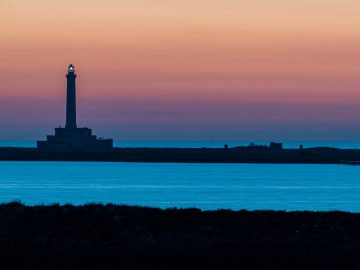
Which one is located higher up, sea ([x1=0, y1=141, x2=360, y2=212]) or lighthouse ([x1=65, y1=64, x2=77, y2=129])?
lighthouse ([x1=65, y1=64, x2=77, y2=129])

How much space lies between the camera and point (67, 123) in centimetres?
10538

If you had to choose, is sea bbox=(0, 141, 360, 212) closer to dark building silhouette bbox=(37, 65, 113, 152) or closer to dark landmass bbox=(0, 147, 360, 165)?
dark building silhouette bbox=(37, 65, 113, 152)

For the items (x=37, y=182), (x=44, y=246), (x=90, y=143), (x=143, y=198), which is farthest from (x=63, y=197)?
(x=90, y=143)

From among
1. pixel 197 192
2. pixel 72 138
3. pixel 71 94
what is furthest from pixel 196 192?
pixel 72 138

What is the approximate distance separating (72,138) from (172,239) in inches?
3681

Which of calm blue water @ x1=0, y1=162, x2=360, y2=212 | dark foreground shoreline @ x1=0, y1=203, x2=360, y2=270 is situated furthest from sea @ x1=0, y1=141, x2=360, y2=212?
dark foreground shoreline @ x1=0, y1=203, x2=360, y2=270

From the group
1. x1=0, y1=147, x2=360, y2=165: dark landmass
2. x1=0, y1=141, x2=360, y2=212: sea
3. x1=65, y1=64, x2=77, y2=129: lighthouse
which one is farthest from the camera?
x1=0, y1=147, x2=360, y2=165: dark landmass

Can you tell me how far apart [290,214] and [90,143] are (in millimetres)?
96706

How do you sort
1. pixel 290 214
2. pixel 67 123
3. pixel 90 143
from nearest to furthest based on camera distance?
1. pixel 290 214
2. pixel 67 123
3. pixel 90 143

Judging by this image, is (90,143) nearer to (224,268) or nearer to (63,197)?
(63,197)

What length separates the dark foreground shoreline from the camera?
15875mm

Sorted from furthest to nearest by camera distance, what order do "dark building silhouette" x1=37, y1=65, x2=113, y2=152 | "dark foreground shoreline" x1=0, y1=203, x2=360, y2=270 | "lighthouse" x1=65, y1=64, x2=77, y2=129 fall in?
"dark building silhouette" x1=37, y1=65, x2=113, y2=152 < "lighthouse" x1=65, y1=64, x2=77, y2=129 < "dark foreground shoreline" x1=0, y1=203, x2=360, y2=270

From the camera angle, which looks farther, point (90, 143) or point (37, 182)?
point (90, 143)

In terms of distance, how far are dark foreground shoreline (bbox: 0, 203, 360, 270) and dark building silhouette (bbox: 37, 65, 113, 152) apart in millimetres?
78063
